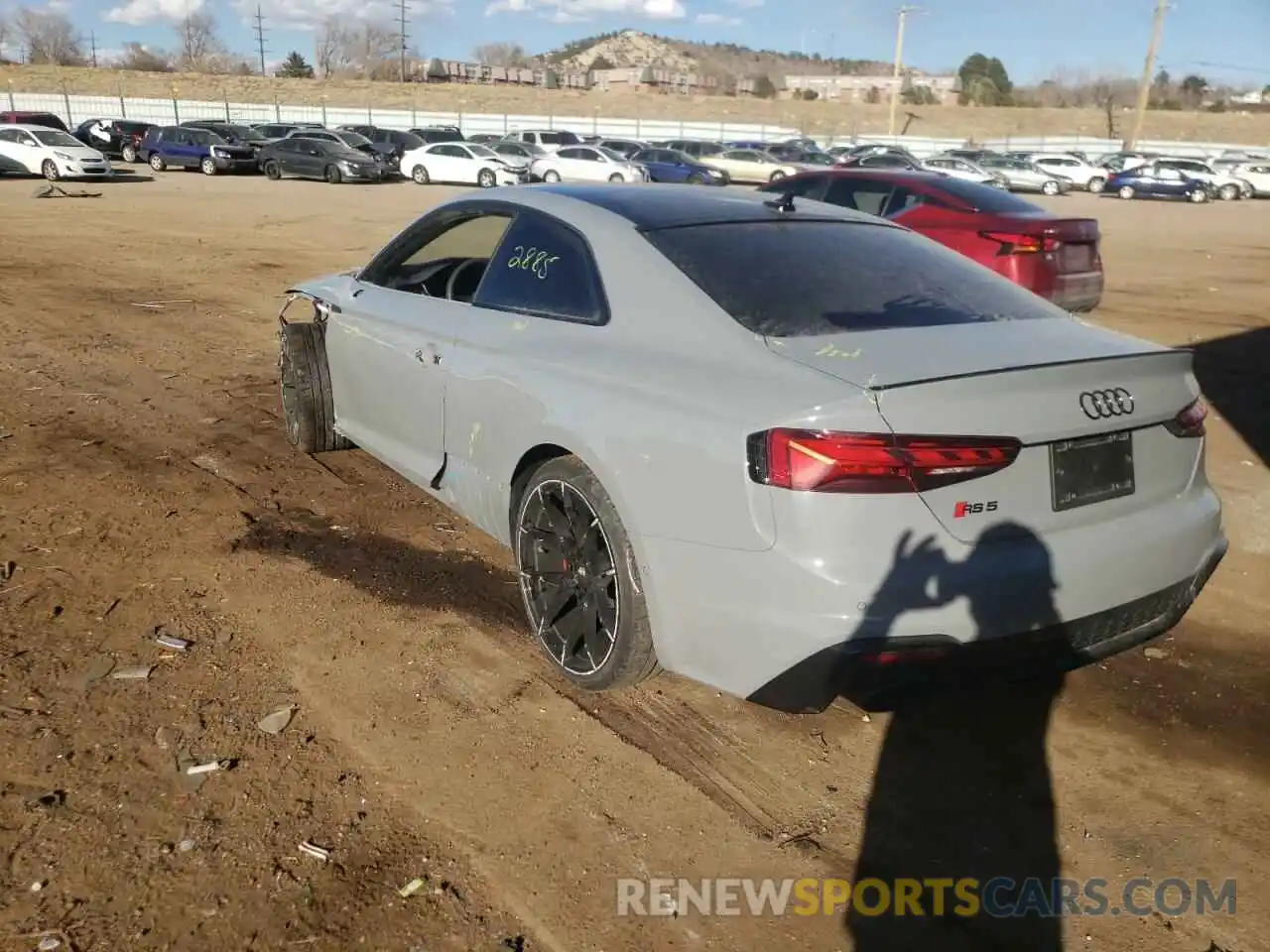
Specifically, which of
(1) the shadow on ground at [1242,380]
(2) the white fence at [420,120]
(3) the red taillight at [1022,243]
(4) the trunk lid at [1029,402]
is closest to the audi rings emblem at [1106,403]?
(4) the trunk lid at [1029,402]

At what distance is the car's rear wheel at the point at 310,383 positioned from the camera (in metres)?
5.49

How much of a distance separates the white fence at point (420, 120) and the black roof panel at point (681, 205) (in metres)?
50.8

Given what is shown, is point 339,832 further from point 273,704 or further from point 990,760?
point 990,760

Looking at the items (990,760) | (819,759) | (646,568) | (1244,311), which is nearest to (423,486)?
(646,568)

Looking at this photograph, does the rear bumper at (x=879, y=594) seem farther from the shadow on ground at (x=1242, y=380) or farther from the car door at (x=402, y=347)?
the shadow on ground at (x=1242, y=380)

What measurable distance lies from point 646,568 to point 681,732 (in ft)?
2.06

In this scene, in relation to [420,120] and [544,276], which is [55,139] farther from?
[420,120]

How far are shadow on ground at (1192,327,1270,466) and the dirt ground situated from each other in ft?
6.95

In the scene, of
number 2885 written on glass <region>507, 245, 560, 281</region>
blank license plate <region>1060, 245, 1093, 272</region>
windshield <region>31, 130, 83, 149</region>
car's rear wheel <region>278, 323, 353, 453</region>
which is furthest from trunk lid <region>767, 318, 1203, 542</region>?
windshield <region>31, 130, 83, 149</region>

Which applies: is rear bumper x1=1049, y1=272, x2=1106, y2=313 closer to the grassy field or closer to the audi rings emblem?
the audi rings emblem

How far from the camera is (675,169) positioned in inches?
1262

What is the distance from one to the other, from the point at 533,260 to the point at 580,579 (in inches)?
51.8

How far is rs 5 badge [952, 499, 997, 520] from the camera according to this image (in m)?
2.63

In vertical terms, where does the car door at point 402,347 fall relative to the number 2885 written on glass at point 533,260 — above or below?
below
